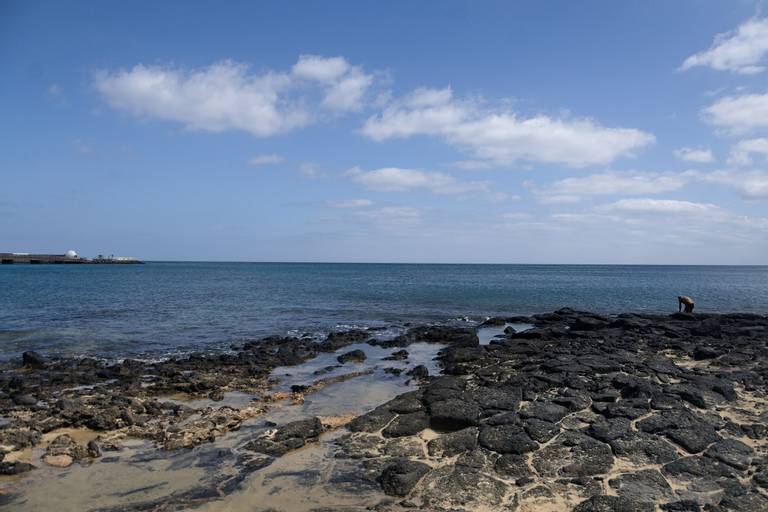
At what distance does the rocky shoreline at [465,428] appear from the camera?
24.8 feet

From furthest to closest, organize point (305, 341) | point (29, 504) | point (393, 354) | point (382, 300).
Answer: point (382, 300) → point (305, 341) → point (393, 354) → point (29, 504)

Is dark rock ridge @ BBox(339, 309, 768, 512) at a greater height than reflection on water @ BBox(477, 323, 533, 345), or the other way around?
dark rock ridge @ BBox(339, 309, 768, 512)

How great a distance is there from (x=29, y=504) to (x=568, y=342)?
64.1 ft

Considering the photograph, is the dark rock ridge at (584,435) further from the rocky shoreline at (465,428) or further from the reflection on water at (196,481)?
the reflection on water at (196,481)

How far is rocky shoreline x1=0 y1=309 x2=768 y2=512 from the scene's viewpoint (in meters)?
7.56

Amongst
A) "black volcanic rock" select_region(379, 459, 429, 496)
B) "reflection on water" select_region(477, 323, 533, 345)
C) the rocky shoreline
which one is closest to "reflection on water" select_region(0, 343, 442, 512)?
the rocky shoreline

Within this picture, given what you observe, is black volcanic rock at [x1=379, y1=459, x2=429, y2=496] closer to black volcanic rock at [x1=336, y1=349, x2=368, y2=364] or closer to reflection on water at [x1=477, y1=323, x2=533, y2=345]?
black volcanic rock at [x1=336, y1=349, x2=368, y2=364]

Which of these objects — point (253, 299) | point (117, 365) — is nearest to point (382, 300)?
point (253, 299)

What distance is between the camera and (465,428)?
10.1 m

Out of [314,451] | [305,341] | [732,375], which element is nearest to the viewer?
[314,451]

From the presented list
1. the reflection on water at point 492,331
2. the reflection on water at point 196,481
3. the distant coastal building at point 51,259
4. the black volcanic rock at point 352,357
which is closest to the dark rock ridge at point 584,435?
the reflection on water at point 196,481

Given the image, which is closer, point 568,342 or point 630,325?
point 568,342

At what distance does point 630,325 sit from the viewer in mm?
24828

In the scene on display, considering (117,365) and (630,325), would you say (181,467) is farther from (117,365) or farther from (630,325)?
(630,325)
